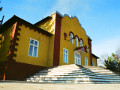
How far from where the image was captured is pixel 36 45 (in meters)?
Result: 10.9

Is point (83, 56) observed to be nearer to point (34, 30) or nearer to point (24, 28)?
point (34, 30)

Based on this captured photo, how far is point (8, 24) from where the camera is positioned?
1091 cm

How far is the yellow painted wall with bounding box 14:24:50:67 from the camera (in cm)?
932

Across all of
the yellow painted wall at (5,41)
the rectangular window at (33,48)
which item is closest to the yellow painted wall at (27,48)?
the rectangular window at (33,48)

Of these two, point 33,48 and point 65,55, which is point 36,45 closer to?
point 33,48

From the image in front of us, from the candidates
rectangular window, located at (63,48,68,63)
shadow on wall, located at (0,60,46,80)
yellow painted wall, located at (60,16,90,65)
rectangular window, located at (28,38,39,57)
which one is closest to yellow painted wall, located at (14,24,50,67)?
rectangular window, located at (28,38,39,57)

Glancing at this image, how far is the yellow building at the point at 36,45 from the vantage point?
870 centimetres

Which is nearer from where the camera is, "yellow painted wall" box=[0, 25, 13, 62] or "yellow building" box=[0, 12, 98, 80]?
"yellow building" box=[0, 12, 98, 80]

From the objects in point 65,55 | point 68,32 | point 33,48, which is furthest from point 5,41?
point 68,32

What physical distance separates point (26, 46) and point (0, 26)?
4.41 metres

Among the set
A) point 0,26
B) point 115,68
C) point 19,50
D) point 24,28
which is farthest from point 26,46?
point 115,68

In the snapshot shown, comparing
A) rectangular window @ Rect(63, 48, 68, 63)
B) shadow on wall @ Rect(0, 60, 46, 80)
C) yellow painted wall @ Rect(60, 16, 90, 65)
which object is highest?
yellow painted wall @ Rect(60, 16, 90, 65)

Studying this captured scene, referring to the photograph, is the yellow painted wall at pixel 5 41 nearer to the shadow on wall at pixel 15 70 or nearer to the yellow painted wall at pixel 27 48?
the yellow painted wall at pixel 27 48

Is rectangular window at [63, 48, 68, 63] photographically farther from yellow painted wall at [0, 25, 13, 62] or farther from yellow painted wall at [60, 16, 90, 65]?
yellow painted wall at [0, 25, 13, 62]
